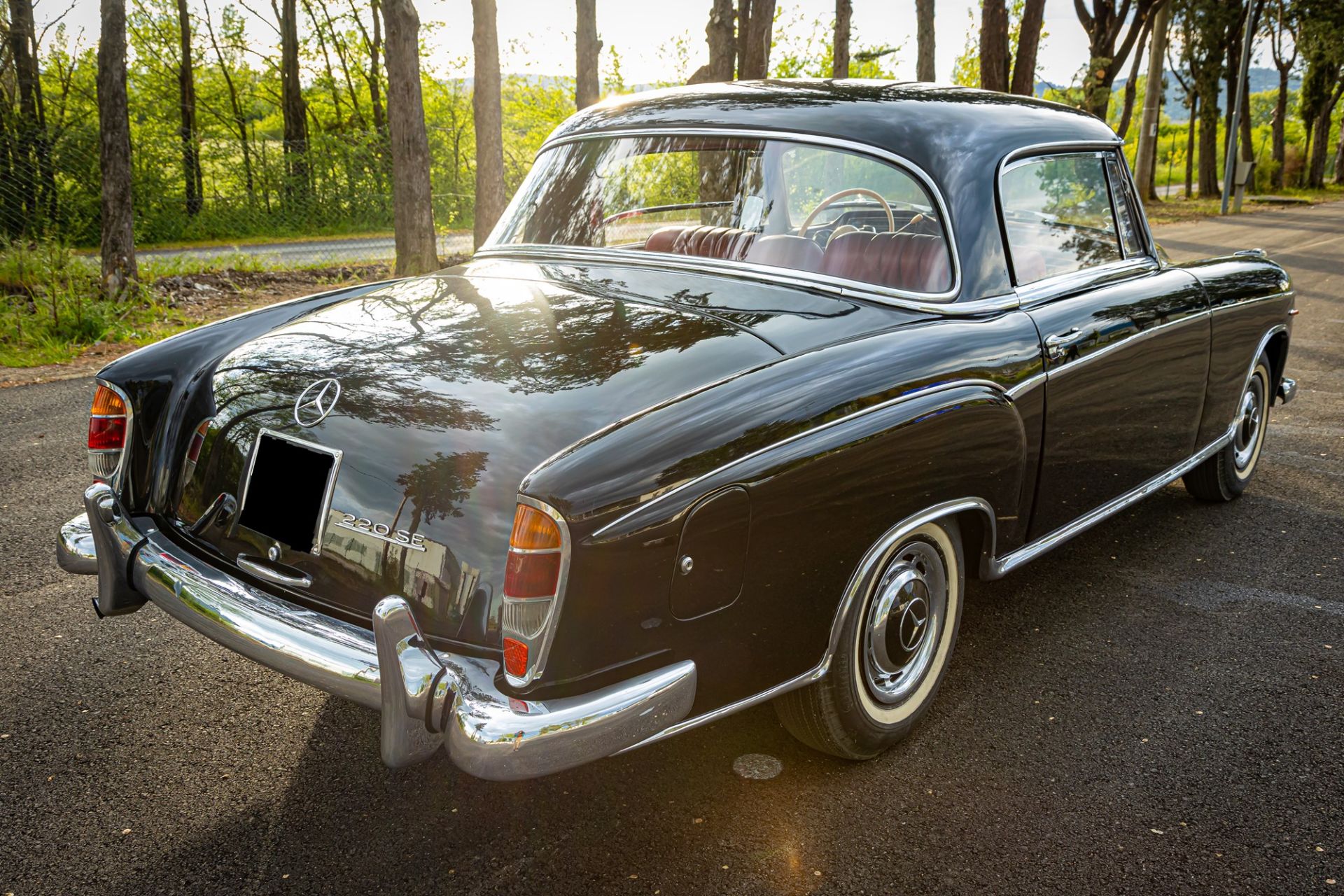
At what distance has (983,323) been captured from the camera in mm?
2963

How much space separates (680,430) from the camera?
6.88ft

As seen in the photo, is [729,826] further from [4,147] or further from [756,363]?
[4,147]

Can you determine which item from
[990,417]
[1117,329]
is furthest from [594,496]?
[1117,329]

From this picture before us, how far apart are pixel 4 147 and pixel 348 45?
2017 cm

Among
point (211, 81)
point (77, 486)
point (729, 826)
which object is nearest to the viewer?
point (729, 826)

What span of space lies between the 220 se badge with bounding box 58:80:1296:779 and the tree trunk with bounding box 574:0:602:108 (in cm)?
1105

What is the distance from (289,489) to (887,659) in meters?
1.58

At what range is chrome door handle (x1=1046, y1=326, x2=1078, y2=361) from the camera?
308 centimetres

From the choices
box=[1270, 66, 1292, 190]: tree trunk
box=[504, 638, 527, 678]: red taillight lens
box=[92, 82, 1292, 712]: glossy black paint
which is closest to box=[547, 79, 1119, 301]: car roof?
box=[92, 82, 1292, 712]: glossy black paint

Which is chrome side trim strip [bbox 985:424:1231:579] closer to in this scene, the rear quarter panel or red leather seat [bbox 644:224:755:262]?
the rear quarter panel

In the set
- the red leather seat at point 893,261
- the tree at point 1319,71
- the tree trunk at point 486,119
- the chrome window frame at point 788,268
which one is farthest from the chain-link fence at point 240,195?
the tree at point 1319,71

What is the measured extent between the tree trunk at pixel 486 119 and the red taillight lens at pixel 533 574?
11.3m

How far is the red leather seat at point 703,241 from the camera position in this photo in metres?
3.28

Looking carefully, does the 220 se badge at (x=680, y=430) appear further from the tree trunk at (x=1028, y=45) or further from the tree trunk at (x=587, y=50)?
the tree trunk at (x=1028, y=45)
